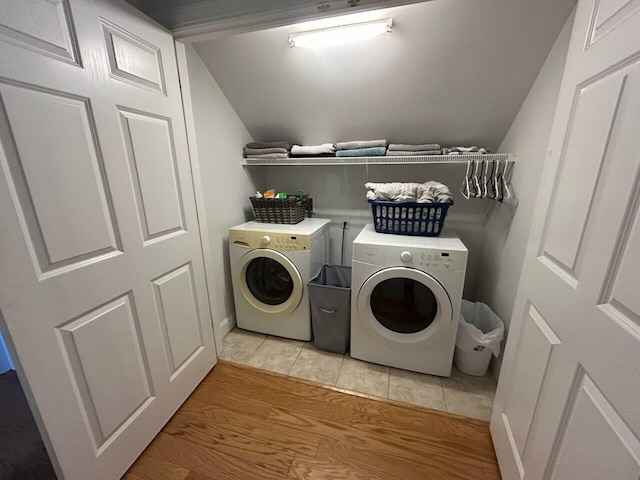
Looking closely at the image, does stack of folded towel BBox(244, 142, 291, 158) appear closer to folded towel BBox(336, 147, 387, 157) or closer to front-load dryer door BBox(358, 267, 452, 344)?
folded towel BBox(336, 147, 387, 157)

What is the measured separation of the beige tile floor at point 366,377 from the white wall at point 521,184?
48 centimetres

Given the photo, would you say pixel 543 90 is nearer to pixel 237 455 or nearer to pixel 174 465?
pixel 237 455

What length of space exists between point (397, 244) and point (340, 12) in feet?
3.61

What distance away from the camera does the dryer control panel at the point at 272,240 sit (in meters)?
1.72

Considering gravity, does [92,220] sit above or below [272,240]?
above

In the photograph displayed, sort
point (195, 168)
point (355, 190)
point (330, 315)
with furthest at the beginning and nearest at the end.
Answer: point (355, 190) < point (330, 315) < point (195, 168)

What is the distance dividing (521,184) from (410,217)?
2.10 feet

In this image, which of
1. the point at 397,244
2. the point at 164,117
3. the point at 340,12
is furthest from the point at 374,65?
the point at 164,117

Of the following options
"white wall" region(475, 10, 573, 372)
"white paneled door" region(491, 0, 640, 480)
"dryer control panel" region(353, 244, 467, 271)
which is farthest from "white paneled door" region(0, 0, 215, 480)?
"white wall" region(475, 10, 573, 372)

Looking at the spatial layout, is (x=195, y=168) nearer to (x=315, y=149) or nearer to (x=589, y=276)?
(x=315, y=149)

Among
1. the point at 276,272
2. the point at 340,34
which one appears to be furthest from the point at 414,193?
the point at 276,272

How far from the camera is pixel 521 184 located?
149cm

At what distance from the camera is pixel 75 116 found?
842 millimetres

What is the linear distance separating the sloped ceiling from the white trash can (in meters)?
1.24
